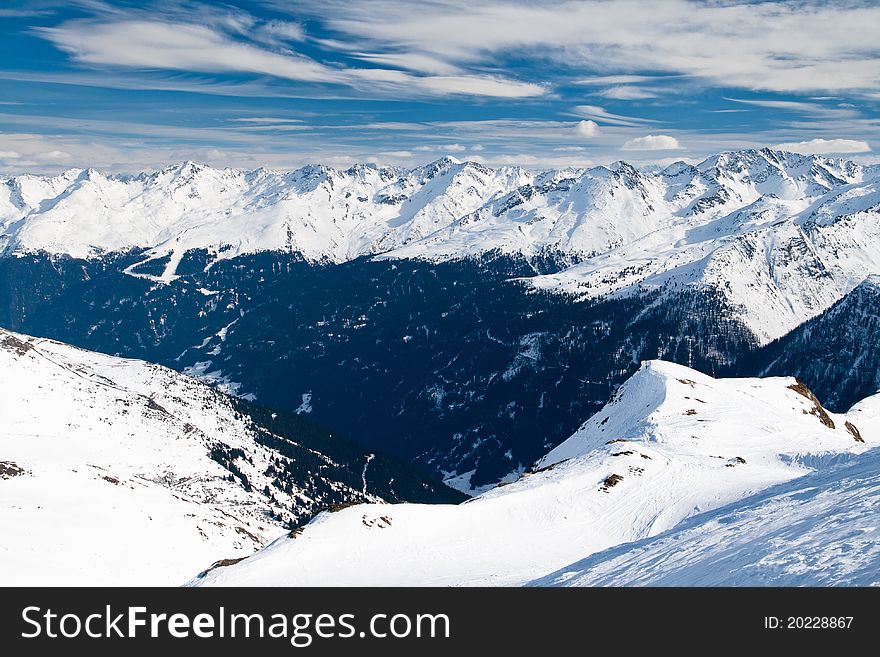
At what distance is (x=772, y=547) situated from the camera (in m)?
34.2

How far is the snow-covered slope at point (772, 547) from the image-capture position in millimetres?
29453

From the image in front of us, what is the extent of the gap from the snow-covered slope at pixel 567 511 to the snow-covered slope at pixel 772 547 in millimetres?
14308

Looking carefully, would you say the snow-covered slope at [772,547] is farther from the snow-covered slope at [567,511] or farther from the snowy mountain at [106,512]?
the snowy mountain at [106,512]

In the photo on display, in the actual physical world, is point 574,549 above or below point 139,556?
above

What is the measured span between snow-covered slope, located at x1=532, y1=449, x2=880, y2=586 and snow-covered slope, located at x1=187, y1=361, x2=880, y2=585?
1431cm

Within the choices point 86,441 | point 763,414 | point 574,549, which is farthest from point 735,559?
point 86,441

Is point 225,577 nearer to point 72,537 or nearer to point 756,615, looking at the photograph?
point 756,615

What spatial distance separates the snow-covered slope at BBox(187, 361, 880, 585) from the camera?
6675 centimetres

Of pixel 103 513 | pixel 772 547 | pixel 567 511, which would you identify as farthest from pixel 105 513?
pixel 772 547

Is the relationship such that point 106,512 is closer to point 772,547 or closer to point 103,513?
point 103,513

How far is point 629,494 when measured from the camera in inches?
3455

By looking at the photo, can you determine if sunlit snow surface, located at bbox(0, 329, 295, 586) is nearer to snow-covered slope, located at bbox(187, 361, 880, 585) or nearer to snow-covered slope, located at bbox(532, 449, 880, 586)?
snow-covered slope, located at bbox(187, 361, 880, 585)

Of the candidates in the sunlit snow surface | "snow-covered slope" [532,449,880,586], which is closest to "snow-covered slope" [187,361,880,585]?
"snow-covered slope" [532,449,880,586]

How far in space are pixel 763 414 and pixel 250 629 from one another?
421ft
